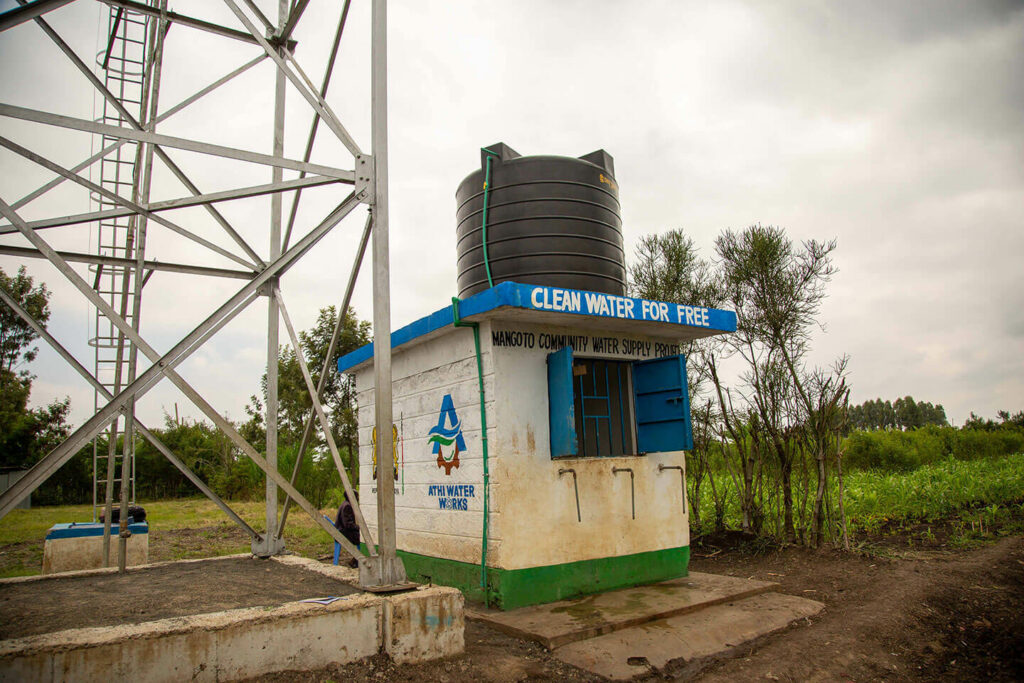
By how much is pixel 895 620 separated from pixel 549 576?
10.4 ft

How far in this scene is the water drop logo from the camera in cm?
656

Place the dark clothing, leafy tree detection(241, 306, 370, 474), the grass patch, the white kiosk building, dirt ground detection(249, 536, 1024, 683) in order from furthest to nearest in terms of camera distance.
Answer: leafy tree detection(241, 306, 370, 474) < the grass patch < the dark clothing < the white kiosk building < dirt ground detection(249, 536, 1024, 683)

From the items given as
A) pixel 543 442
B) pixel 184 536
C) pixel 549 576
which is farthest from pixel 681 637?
pixel 184 536

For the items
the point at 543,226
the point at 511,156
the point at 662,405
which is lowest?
the point at 662,405

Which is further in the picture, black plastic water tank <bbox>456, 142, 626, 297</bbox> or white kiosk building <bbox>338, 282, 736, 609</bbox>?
black plastic water tank <bbox>456, 142, 626, 297</bbox>

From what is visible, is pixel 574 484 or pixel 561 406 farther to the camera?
pixel 574 484

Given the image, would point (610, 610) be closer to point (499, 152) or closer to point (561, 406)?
point (561, 406)

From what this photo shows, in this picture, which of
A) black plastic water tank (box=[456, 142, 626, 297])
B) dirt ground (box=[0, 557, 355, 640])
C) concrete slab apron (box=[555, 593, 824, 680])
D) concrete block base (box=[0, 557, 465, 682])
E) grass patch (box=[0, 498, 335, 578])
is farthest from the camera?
grass patch (box=[0, 498, 335, 578])

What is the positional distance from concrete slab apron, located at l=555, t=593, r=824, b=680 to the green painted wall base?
3.13ft

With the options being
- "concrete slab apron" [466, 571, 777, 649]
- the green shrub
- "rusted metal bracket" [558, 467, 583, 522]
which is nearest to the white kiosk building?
"rusted metal bracket" [558, 467, 583, 522]

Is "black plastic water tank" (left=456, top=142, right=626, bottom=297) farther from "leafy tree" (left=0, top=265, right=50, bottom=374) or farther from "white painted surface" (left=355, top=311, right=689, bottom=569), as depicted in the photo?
"leafy tree" (left=0, top=265, right=50, bottom=374)

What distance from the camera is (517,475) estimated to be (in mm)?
6047

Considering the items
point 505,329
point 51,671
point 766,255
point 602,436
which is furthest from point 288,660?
point 766,255

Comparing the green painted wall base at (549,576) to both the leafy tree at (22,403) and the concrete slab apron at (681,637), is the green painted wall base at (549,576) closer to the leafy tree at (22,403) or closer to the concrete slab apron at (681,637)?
the concrete slab apron at (681,637)
